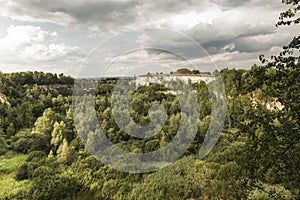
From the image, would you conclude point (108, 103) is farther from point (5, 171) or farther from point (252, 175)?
point (252, 175)

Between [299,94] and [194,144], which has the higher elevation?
[299,94]

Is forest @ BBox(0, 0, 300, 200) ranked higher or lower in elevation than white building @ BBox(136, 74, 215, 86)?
lower

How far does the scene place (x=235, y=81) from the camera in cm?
1994

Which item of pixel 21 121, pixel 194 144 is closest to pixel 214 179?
pixel 194 144

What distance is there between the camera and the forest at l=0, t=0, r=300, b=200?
334 centimetres

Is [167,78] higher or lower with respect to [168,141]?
higher

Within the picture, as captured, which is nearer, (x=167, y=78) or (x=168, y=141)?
(x=168, y=141)

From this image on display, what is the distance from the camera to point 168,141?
53.2 ft

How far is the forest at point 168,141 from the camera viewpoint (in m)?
3.34

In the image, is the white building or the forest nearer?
the forest

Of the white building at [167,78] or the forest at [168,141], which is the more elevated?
the white building at [167,78]

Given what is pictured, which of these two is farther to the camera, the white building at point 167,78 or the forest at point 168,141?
the white building at point 167,78

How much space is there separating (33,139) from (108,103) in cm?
526

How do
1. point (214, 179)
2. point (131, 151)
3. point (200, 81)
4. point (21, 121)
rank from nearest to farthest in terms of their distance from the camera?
point (214, 179) < point (131, 151) < point (200, 81) < point (21, 121)
